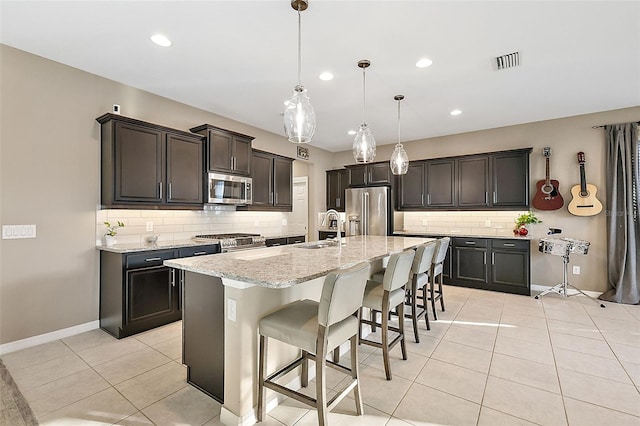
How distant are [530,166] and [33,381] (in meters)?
6.58

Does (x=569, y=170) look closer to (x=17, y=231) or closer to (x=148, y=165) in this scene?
(x=148, y=165)

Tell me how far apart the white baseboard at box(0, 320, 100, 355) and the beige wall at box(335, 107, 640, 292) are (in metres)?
6.29

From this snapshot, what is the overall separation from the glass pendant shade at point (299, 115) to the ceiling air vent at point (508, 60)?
2012 mm

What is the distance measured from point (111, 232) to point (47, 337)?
114 centimetres

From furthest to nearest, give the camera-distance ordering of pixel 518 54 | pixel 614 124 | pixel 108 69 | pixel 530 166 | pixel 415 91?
pixel 530 166 → pixel 614 124 → pixel 415 91 → pixel 108 69 → pixel 518 54

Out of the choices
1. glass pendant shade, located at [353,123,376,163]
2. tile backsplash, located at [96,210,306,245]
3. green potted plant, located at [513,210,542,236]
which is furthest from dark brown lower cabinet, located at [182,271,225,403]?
green potted plant, located at [513,210,542,236]

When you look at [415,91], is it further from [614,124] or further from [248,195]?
[614,124]

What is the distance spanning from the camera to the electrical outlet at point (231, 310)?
1.81m

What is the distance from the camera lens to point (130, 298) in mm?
3088

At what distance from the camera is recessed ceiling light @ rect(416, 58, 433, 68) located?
304 centimetres

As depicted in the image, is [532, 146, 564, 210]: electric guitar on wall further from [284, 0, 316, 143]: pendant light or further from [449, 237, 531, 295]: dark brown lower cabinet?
[284, 0, 316, 143]: pendant light

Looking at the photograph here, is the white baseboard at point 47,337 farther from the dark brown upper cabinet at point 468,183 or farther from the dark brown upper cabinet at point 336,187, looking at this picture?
the dark brown upper cabinet at point 468,183

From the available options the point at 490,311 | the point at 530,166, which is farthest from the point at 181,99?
the point at 530,166

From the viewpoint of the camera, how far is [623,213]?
437 cm
